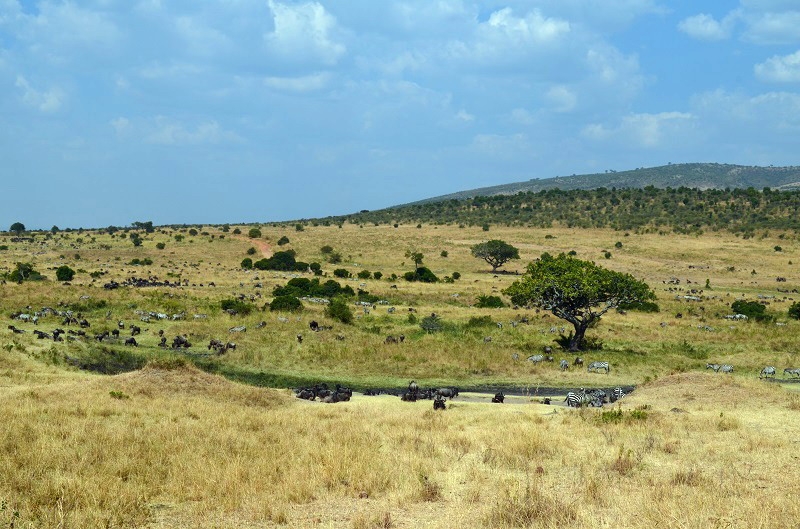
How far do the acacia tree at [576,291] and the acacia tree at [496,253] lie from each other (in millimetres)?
46514

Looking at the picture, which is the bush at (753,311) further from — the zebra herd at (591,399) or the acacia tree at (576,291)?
the zebra herd at (591,399)

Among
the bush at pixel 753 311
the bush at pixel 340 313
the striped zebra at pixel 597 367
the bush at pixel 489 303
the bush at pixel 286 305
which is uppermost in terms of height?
the bush at pixel 286 305

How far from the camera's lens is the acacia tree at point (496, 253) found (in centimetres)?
8731

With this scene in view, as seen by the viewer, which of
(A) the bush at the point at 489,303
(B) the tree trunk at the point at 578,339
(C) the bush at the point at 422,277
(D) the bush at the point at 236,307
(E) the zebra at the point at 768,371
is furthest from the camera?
(C) the bush at the point at 422,277

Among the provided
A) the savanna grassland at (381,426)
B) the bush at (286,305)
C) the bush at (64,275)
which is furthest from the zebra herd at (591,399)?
the bush at (64,275)

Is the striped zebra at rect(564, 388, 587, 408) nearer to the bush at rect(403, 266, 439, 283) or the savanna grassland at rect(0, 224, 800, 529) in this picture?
the savanna grassland at rect(0, 224, 800, 529)

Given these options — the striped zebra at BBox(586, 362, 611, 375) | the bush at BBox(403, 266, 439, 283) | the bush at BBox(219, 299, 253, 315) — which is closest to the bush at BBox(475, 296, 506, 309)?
the bush at BBox(403, 266, 439, 283)

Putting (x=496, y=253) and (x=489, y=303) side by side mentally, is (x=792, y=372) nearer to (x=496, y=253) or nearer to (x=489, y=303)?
(x=489, y=303)

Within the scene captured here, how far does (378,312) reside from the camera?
5034 centimetres

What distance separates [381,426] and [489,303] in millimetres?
39247

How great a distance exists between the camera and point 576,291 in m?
38.3

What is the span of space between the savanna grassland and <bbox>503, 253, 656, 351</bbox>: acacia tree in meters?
2.57

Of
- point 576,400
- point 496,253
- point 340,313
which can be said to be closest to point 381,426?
point 576,400

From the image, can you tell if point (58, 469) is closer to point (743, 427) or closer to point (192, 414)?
point (192, 414)
